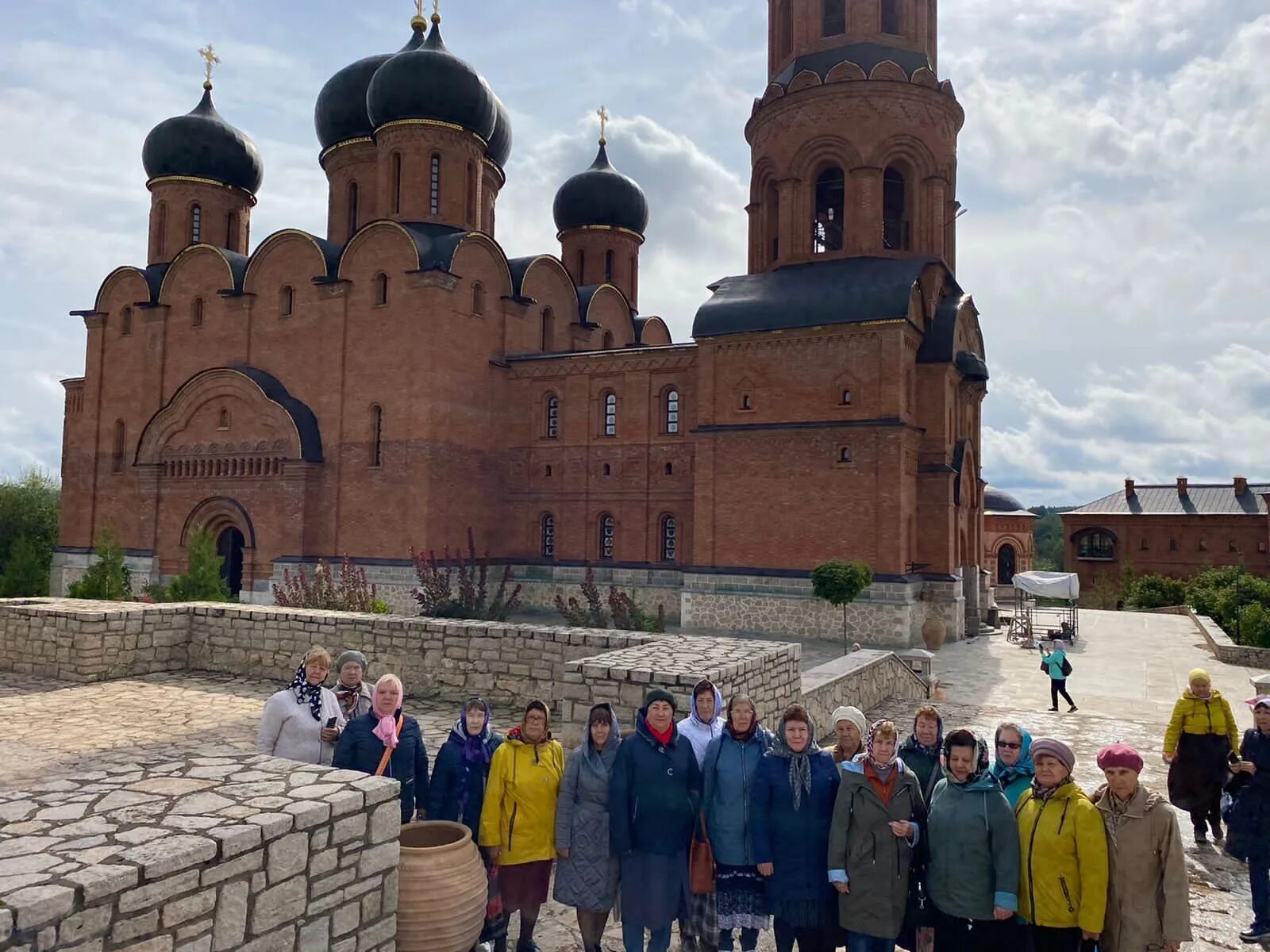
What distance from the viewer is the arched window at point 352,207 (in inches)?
986

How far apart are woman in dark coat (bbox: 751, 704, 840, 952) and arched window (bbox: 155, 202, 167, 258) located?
27.6m

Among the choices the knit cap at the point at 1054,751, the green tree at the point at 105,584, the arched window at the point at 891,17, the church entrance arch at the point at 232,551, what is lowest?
the knit cap at the point at 1054,751

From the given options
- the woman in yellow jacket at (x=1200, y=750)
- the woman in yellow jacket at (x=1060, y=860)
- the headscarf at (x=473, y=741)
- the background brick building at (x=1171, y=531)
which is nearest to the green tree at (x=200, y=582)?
the headscarf at (x=473, y=741)

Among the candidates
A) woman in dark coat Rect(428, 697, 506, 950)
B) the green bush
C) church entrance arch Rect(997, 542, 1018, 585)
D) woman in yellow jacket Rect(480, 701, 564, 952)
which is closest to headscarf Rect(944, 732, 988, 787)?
woman in yellow jacket Rect(480, 701, 564, 952)

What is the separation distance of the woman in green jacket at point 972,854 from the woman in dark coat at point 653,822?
1.12 m

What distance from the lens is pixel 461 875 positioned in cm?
395

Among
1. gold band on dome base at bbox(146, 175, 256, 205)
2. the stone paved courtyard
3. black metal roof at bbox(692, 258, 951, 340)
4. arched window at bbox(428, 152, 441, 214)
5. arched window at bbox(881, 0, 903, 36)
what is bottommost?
the stone paved courtyard

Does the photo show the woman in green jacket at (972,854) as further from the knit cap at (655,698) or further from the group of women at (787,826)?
the knit cap at (655,698)

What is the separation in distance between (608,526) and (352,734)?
56.8ft

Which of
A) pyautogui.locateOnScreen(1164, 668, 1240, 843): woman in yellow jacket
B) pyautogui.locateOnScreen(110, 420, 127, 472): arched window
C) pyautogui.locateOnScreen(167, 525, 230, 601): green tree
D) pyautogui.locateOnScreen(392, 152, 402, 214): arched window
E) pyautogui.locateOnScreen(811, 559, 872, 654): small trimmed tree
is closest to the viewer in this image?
pyautogui.locateOnScreen(1164, 668, 1240, 843): woman in yellow jacket

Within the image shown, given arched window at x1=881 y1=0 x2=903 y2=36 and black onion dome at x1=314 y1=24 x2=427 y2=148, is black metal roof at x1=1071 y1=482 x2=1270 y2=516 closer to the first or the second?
arched window at x1=881 y1=0 x2=903 y2=36

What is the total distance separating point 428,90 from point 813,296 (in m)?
11.5

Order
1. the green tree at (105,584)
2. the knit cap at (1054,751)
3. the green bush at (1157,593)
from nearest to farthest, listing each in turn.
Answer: the knit cap at (1054,751) → the green tree at (105,584) → the green bush at (1157,593)

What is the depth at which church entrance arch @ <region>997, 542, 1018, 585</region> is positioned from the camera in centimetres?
3834
